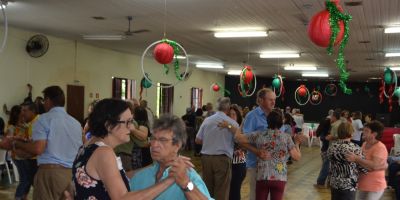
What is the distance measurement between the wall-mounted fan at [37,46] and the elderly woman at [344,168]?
288 inches

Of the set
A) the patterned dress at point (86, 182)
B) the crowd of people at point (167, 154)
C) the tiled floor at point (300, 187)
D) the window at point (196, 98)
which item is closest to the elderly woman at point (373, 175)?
the crowd of people at point (167, 154)

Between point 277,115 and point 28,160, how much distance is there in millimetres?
3062

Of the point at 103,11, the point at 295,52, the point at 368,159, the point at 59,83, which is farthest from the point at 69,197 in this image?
the point at 295,52

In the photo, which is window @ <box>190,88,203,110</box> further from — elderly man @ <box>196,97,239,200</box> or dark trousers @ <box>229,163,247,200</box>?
elderly man @ <box>196,97,239,200</box>

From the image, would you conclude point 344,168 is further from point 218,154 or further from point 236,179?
A: point 236,179

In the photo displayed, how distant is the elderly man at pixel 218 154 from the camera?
4984 millimetres

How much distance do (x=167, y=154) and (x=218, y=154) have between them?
3011mm

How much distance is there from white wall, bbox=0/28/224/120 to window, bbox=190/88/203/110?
3165 mm

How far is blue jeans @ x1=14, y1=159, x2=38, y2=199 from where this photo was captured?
5.32m

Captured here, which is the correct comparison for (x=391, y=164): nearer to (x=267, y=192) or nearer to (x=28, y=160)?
(x=267, y=192)

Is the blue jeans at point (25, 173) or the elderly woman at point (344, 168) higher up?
the elderly woman at point (344, 168)

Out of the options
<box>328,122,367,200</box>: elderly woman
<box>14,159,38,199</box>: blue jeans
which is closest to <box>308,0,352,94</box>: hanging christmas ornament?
<box>328,122,367,200</box>: elderly woman

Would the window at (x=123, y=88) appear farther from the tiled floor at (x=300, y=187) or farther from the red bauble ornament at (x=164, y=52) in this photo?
the red bauble ornament at (x=164, y=52)

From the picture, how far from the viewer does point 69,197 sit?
6.72ft
